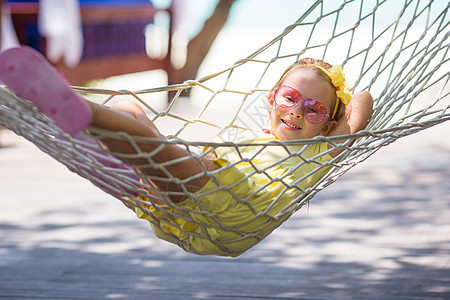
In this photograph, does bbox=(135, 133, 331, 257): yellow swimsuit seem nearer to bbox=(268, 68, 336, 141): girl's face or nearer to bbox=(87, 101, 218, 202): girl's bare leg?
bbox=(87, 101, 218, 202): girl's bare leg

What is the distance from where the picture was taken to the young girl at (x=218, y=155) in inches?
44.1

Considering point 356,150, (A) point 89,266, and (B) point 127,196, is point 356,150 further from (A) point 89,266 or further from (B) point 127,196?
(A) point 89,266

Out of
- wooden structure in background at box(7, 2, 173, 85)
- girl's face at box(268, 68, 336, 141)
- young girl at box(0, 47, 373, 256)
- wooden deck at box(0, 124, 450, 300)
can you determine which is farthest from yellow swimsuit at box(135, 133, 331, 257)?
wooden structure in background at box(7, 2, 173, 85)

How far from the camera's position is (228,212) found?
1480 millimetres

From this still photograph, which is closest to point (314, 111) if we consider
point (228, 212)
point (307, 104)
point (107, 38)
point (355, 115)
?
point (307, 104)

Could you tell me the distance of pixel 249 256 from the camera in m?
2.37

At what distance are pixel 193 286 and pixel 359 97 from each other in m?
0.80

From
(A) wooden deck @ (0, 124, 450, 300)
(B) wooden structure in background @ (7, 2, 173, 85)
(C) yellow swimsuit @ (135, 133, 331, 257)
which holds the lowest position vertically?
(C) yellow swimsuit @ (135, 133, 331, 257)

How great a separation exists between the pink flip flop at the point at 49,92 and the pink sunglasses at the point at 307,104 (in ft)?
2.49

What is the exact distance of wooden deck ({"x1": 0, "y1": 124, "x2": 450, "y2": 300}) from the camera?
2051 millimetres

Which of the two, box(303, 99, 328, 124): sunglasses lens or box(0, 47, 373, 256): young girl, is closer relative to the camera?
box(0, 47, 373, 256): young girl

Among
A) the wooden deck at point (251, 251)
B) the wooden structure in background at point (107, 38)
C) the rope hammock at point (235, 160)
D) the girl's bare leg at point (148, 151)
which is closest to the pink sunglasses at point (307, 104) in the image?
the rope hammock at point (235, 160)

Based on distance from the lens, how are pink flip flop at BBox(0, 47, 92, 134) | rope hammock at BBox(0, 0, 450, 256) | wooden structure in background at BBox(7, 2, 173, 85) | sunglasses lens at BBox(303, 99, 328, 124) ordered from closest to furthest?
pink flip flop at BBox(0, 47, 92, 134), rope hammock at BBox(0, 0, 450, 256), sunglasses lens at BBox(303, 99, 328, 124), wooden structure in background at BBox(7, 2, 173, 85)

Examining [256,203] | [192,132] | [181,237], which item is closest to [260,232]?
[256,203]
